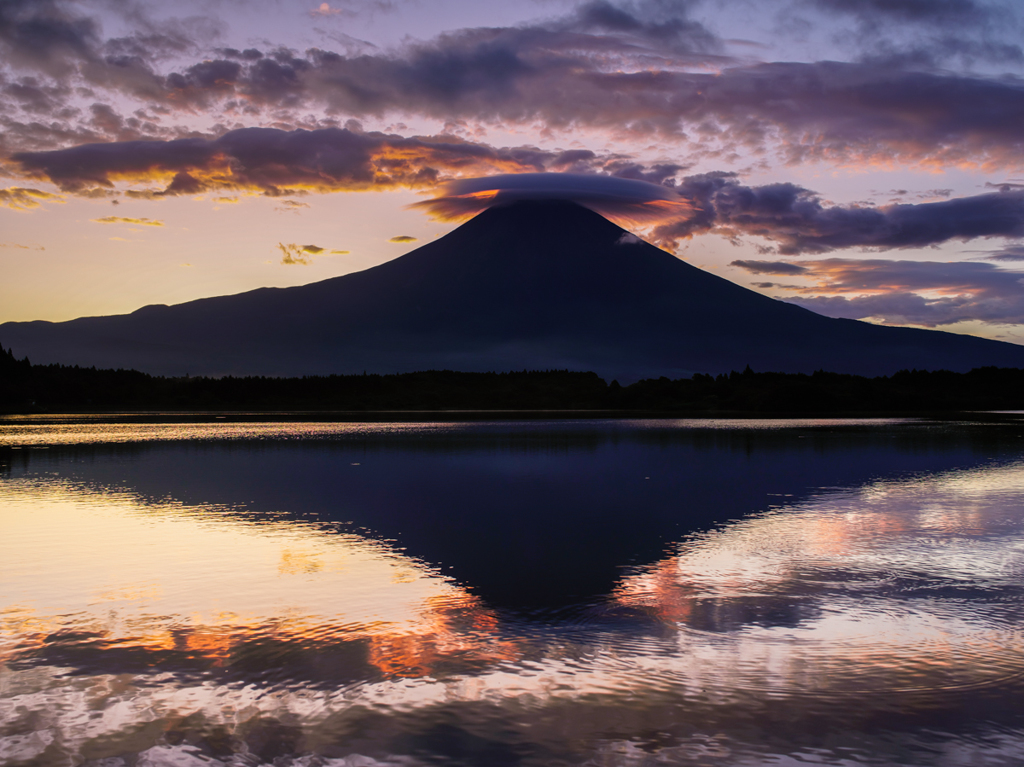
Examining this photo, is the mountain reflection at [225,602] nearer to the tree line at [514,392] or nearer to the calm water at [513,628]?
the calm water at [513,628]

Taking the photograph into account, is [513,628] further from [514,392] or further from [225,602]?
[514,392]

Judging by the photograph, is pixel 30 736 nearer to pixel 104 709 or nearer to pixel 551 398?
pixel 104 709

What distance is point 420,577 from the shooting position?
1130cm

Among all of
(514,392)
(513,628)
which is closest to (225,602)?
(513,628)

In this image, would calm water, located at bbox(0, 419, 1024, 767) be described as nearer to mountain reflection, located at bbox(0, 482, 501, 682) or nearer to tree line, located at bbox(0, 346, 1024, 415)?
mountain reflection, located at bbox(0, 482, 501, 682)

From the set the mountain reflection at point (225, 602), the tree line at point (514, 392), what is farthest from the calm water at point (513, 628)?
the tree line at point (514, 392)

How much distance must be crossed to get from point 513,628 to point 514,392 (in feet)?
376

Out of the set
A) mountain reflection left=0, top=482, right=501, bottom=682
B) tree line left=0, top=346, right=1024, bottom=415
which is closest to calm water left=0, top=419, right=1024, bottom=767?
mountain reflection left=0, top=482, right=501, bottom=682

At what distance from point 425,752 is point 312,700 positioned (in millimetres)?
1394

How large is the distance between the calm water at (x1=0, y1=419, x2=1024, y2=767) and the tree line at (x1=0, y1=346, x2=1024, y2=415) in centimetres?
7715

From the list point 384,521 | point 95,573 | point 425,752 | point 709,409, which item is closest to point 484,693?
point 425,752

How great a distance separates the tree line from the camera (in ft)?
Answer: 318

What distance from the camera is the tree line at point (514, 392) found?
97.1 metres

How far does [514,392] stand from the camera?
405 ft
